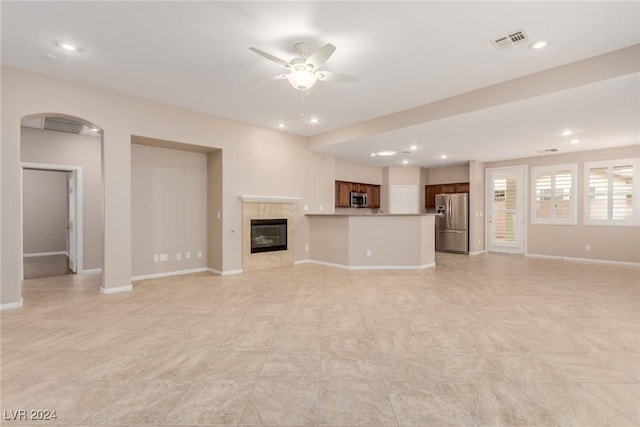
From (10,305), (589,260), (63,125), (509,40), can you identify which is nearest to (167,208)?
(63,125)

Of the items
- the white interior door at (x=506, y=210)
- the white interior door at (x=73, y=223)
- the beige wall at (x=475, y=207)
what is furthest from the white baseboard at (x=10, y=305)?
the white interior door at (x=506, y=210)

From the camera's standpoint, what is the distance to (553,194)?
791 cm

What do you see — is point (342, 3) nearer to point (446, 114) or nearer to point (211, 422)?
point (446, 114)

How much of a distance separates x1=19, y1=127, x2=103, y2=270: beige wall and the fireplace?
9.44 feet

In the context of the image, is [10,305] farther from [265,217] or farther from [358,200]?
[358,200]

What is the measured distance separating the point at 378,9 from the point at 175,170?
4.70 meters

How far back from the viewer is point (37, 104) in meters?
3.99

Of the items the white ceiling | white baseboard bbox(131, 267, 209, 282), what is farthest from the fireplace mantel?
white baseboard bbox(131, 267, 209, 282)

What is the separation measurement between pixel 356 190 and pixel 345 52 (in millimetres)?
5954

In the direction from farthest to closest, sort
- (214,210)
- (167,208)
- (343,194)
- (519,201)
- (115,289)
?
1. (343,194)
2. (519,201)
3. (214,210)
4. (167,208)
5. (115,289)

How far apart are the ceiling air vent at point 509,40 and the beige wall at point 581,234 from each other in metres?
6.13

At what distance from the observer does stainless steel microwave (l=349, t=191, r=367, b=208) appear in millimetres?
9062

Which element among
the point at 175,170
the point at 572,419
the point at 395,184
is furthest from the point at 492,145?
the point at 175,170

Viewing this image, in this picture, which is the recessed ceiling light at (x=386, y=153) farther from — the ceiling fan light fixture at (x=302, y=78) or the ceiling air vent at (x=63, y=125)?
the ceiling air vent at (x=63, y=125)
